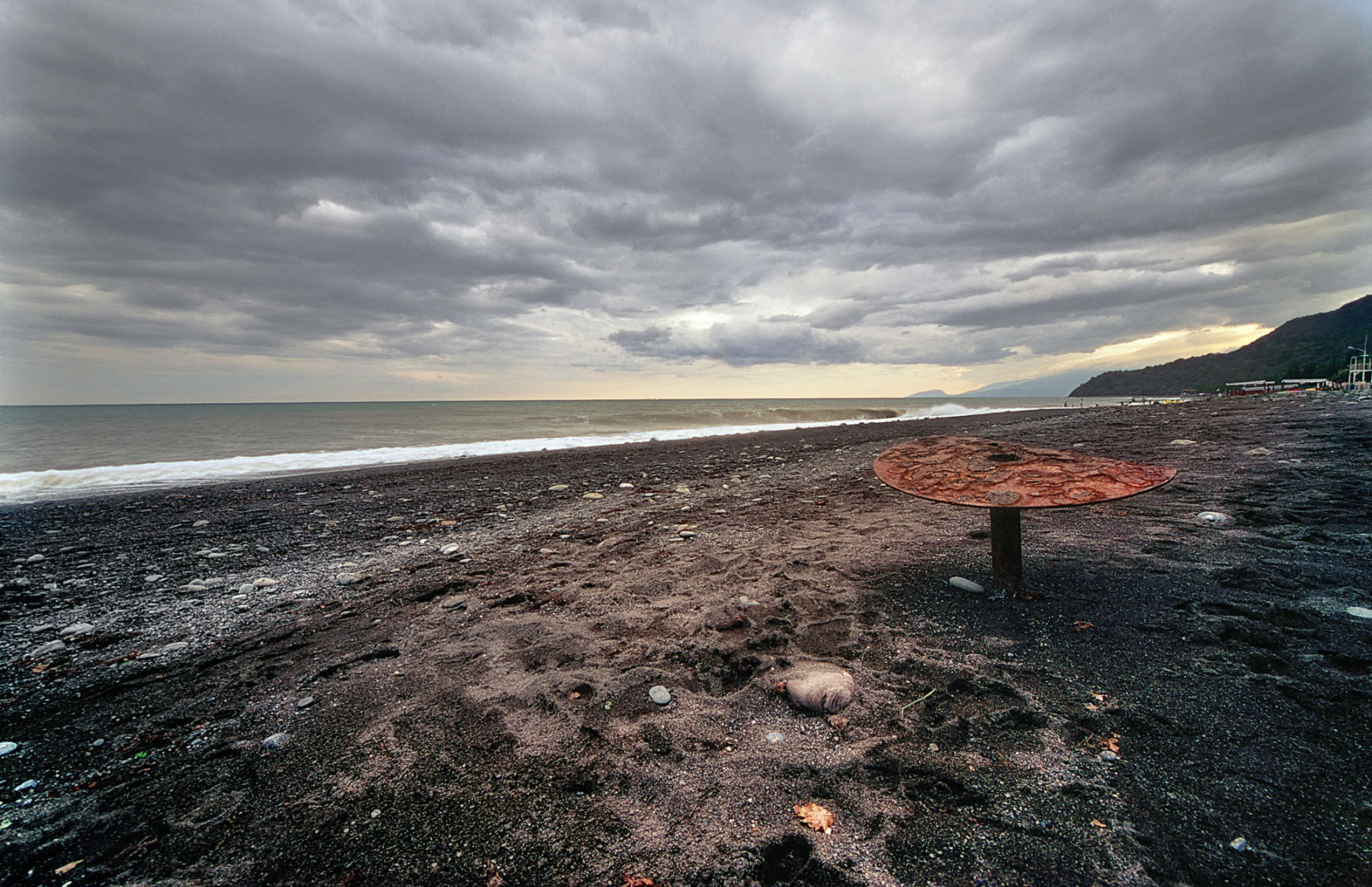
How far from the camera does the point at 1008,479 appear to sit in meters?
3.12

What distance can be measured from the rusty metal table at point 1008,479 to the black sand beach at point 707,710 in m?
0.48

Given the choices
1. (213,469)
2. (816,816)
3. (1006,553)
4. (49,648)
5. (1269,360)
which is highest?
(1269,360)

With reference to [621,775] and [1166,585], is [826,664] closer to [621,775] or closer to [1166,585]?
[621,775]

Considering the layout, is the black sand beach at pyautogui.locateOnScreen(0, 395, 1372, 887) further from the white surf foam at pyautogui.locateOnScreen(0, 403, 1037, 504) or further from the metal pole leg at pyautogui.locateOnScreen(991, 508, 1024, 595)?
the white surf foam at pyautogui.locateOnScreen(0, 403, 1037, 504)

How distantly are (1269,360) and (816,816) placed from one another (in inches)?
5555

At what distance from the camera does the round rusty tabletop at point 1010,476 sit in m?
2.85

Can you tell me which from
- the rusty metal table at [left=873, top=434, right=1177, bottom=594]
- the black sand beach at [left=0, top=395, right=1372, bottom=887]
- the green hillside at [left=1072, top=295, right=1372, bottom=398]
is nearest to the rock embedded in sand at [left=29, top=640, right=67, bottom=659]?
the black sand beach at [left=0, top=395, right=1372, bottom=887]

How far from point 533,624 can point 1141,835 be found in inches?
114

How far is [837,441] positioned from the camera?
15.2 m

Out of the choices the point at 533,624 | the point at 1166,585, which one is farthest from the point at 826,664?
the point at 1166,585

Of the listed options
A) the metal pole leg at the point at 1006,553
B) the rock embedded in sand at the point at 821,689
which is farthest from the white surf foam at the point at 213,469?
the metal pole leg at the point at 1006,553

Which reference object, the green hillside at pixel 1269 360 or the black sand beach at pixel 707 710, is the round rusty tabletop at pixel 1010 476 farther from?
the green hillside at pixel 1269 360

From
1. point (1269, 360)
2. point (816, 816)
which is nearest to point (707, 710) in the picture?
point (816, 816)

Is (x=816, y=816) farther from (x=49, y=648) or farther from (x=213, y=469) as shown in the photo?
(x=213, y=469)
